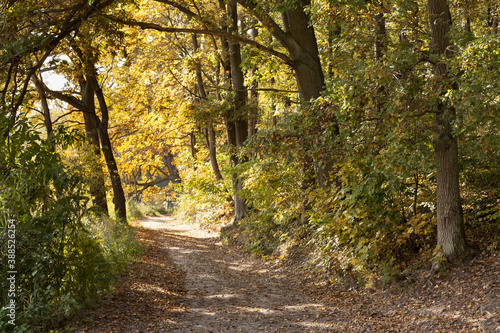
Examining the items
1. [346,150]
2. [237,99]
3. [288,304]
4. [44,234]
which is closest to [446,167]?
[346,150]

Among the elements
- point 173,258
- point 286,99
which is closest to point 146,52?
point 286,99

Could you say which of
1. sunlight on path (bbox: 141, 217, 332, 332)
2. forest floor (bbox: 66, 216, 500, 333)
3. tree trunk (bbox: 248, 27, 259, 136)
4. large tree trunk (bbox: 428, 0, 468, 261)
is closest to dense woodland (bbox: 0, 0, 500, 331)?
large tree trunk (bbox: 428, 0, 468, 261)

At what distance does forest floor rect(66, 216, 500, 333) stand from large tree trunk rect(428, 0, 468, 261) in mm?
402

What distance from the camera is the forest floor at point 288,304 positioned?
5.40m

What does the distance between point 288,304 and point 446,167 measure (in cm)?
363

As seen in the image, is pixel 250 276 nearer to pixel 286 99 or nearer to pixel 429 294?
pixel 429 294

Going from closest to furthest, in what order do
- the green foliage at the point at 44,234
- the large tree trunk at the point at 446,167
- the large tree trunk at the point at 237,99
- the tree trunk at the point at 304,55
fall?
the green foliage at the point at 44,234
the large tree trunk at the point at 446,167
the tree trunk at the point at 304,55
the large tree trunk at the point at 237,99

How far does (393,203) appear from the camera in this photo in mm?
7223

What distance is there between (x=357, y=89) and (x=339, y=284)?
3.96 m

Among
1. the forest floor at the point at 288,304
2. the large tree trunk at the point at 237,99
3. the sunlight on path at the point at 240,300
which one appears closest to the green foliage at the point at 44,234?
the forest floor at the point at 288,304

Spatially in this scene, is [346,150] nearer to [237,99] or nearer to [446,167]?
[446,167]

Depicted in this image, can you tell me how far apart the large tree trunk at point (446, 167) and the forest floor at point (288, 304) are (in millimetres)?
402

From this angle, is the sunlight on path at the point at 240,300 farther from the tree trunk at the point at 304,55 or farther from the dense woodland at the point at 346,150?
the tree trunk at the point at 304,55

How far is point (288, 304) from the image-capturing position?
24.2 feet
